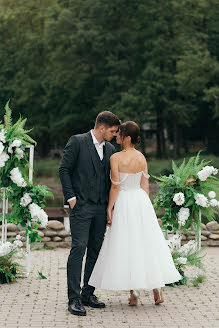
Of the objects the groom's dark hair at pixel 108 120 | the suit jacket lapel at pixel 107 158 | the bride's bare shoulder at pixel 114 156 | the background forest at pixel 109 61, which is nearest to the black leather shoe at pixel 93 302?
the suit jacket lapel at pixel 107 158

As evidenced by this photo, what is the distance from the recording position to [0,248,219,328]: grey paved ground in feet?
21.1

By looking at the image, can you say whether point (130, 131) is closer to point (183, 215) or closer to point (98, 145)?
point (98, 145)

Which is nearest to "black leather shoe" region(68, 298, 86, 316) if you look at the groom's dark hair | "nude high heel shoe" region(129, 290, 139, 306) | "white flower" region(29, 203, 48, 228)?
"nude high heel shoe" region(129, 290, 139, 306)

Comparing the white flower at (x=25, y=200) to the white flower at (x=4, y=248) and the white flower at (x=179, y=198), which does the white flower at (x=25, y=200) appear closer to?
the white flower at (x=4, y=248)

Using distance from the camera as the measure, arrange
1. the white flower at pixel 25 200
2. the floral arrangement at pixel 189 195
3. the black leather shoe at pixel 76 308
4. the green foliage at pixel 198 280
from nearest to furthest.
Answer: the black leather shoe at pixel 76 308
the floral arrangement at pixel 189 195
the white flower at pixel 25 200
the green foliage at pixel 198 280

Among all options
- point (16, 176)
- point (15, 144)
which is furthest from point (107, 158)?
point (16, 176)

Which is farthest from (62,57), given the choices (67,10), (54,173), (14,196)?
(14,196)

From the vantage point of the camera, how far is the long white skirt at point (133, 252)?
22.7 ft

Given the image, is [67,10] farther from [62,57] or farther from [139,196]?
[139,196]

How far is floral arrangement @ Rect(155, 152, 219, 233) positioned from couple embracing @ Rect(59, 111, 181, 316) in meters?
1.16

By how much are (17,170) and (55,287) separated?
158 cm

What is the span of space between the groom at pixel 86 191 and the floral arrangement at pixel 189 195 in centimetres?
154

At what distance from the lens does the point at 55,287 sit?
8.34 m

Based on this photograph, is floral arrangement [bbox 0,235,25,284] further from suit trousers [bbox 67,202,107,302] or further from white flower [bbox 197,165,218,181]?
white flower [bbox 197,165,218,181]
